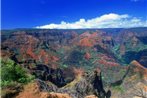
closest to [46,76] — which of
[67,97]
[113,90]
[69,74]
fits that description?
[113,90]

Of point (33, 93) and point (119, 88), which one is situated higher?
point (33, 93)

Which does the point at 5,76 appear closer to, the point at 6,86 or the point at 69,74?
the point at 6,86

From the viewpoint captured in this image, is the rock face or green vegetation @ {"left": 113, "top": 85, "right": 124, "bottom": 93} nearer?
the rock face

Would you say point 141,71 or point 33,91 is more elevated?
point 33,91

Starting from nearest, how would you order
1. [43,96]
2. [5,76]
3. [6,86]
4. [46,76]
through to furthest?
[43,96] → [6,86] → [5,76] → [46,76]

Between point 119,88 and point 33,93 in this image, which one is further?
point 119,88

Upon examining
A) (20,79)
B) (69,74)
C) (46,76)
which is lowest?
(69,74)

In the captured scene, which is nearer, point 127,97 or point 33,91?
point 33,91

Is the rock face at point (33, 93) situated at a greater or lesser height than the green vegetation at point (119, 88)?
greater

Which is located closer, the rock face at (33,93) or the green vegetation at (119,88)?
the rock face at (33,93)

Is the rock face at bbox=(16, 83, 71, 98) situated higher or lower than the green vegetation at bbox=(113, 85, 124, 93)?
higher

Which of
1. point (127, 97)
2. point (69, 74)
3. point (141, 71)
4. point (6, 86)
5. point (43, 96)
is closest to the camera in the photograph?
point (43, 96)
